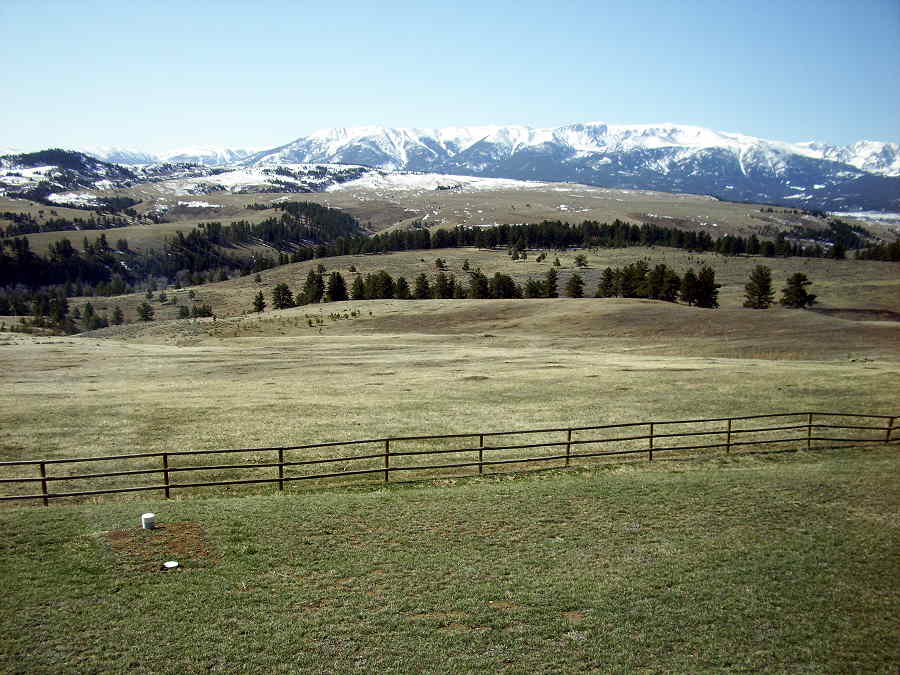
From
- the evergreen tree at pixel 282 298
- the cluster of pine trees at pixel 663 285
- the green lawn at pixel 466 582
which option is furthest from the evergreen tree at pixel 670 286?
the green lawn at pixel 466 582

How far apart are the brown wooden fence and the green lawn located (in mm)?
3097

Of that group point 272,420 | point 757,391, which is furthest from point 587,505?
point 757,391

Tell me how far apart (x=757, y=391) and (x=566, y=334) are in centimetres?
3733

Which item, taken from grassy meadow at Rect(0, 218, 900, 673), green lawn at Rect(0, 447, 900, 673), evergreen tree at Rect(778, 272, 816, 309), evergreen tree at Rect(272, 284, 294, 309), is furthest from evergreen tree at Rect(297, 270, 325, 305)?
green lawn at Rect(0, 447, 900, 673)

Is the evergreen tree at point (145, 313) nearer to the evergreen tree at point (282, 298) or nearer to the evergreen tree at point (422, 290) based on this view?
the evergreen tree at point (282, 298)

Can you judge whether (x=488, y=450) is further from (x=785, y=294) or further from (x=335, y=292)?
(x=335, y=292)

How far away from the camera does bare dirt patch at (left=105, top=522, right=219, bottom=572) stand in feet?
51.3

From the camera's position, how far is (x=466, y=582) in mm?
15156

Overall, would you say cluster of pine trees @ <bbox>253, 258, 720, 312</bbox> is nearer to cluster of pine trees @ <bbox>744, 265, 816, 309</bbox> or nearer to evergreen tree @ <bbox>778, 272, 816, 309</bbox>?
cluster of pine trees @ <bbox>744, 265, 816, 309</bbox>

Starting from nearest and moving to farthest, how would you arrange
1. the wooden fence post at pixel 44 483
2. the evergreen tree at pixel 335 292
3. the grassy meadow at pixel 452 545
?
the grassy meadow at pixel 452 545, the wooden fence post at pixel 44 483, the evergreen tree at pixel 335 292

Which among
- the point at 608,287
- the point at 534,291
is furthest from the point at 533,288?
the point at 608,287

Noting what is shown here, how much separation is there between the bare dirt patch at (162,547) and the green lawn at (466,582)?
66mm

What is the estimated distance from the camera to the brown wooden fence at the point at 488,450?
23.8 metres

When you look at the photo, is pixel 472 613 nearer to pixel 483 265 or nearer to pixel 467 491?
pixel 467 491
